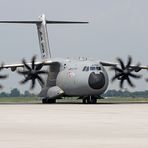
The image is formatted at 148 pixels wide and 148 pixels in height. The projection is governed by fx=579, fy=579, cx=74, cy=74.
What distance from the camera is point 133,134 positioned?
1620 cm

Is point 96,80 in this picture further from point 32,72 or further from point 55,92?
point 32,72

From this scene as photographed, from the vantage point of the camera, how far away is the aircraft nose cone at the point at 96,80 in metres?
47.1

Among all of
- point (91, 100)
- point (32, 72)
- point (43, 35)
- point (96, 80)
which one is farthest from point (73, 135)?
point (43, 35)

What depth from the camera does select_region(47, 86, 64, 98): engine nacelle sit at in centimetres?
5074

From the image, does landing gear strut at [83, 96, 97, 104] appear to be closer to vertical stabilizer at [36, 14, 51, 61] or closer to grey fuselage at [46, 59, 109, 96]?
grey fuselage at [46, 59, 109, 96]

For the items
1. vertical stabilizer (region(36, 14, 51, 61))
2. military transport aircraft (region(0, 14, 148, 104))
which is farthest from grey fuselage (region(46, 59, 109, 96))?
vertical stabilizer (region(36, 14, 51, 61))

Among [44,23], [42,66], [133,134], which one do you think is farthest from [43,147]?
[44,23]

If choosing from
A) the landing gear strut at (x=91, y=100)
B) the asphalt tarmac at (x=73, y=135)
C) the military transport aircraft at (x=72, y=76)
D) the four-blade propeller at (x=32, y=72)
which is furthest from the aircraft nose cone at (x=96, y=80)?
the asphalt tarmac at (x=73, y=135)

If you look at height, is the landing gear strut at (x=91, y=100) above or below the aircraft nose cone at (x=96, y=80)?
below

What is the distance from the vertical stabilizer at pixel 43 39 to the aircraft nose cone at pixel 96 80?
30.8 feet

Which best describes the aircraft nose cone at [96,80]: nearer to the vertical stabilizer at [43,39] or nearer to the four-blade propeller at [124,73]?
the four-blade propeller at [124,73]

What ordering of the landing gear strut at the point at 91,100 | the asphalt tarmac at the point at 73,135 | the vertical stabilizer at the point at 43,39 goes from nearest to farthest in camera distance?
the asphalt tarmac at the point at 73,135
the landing gear strut at the point at 91,100
the vertical stabilizer at the point at 43,39

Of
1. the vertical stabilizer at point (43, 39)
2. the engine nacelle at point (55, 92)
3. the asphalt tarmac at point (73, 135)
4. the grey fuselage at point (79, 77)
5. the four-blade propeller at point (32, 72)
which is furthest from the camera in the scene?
the vertical stabilizer at point (43, 39)

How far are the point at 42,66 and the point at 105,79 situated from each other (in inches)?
266
